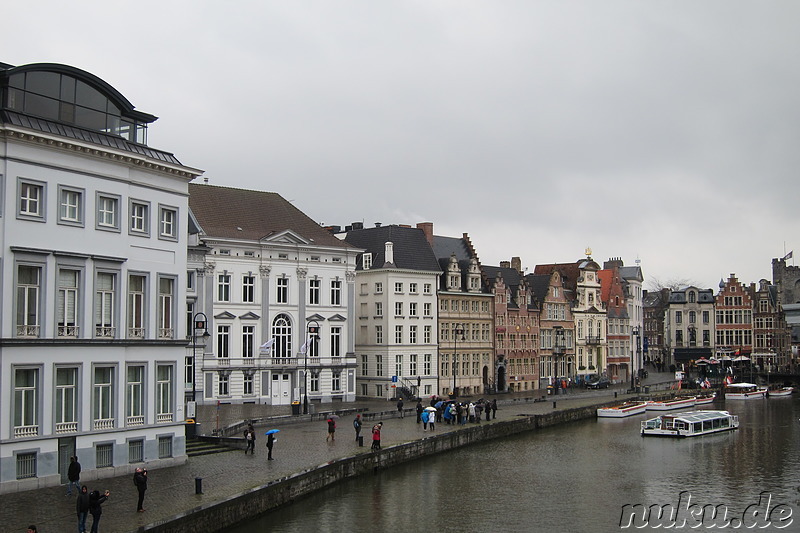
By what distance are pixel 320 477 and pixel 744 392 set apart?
74265 millimetres

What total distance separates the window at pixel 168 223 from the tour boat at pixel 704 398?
63329mm

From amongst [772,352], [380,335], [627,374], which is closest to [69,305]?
[380,335]

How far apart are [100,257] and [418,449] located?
1993 centimetres

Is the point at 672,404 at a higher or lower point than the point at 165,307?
lower

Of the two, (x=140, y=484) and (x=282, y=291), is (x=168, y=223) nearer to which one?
(x=140, y=484)

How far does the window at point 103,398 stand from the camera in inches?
1367

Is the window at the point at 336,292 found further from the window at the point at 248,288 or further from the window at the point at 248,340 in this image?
the window at the point at 248,340

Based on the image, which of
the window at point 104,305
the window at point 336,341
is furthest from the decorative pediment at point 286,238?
the window at point 104,305

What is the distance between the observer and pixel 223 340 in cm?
6781

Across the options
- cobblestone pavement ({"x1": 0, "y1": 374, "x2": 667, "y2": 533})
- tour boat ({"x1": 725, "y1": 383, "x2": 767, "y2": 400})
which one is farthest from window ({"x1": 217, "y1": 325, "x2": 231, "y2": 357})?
tour boat ({"x1": 725, "y1": 383, "x2": 767, "y2": 400})

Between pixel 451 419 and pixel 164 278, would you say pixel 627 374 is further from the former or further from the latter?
pixel 164 278

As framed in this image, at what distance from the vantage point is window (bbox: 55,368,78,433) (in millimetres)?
33281

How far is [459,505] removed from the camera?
119ft

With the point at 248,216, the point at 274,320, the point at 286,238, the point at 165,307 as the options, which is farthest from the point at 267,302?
the point at 165,307
